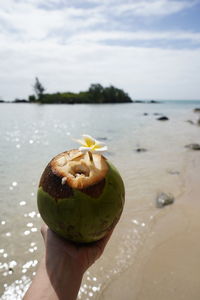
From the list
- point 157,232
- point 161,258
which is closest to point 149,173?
point 157,232

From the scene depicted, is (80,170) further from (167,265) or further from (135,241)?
(135,241)

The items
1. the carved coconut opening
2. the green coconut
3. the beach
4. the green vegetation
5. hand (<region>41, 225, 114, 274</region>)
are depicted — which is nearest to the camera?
the green coconut

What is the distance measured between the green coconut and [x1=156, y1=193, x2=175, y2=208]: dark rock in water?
3.67m

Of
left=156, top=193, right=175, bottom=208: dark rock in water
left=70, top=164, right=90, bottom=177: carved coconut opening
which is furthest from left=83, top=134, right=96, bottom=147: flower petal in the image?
left=156, top=193, right=175, bottom=208: dark rock in water

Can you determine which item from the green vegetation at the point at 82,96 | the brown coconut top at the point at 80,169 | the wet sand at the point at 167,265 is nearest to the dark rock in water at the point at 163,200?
the wet sand at the point at 167,265

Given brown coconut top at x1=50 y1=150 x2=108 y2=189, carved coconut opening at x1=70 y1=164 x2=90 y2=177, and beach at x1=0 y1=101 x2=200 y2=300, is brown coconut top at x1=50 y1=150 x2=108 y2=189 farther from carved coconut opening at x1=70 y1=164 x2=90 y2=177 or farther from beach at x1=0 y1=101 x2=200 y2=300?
beach at x1=0 y1=101 x2=200 y2=300

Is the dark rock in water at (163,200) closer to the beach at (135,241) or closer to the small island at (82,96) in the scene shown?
the beach at (135,241)

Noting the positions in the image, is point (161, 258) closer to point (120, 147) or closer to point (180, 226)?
point (180, 226)

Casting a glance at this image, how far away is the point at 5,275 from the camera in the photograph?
341 centimetres

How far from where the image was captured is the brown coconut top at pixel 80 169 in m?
1.59

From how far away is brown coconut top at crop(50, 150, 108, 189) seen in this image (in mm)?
1591

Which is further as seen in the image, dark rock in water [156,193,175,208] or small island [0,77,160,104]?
small island [0,77,160,104]

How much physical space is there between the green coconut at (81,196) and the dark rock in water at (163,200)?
367cm

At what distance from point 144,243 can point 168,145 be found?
28.0 feet
